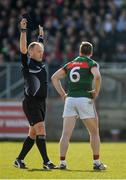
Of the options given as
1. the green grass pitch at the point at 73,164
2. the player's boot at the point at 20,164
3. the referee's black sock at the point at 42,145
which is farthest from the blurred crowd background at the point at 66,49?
the referee's black sock at the point at 42,145

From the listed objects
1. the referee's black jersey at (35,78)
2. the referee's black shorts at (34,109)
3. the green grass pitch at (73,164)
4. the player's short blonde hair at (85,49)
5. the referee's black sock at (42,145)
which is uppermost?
the player's short blonde hair at (85,49)

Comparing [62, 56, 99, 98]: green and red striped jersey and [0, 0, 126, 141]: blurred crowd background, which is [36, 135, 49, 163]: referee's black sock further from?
[0, 0, 126, 141]: blurred crowd background

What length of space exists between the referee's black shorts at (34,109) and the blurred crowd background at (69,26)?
11.8 m

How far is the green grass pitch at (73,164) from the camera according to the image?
40.2 ft

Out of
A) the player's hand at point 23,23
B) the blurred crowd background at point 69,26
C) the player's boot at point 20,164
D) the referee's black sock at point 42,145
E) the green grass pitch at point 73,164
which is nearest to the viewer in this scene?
the green grass pitch at point 73,164

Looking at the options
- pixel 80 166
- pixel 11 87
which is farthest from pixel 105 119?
pixel 80 166

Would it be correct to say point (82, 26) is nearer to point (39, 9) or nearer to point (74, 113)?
point (39, 9)

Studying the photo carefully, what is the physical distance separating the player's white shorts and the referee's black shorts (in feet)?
1.55

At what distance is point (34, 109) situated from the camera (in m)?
13.4

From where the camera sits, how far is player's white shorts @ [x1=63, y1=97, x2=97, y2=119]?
13211 mm

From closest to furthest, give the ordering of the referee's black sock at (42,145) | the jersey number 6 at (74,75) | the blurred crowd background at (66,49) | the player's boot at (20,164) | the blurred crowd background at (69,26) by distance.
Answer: the jersey number 6 at (74,75) → the referee's black sock at (42,145) → the player's boot at (20,164) → the blurred crowd background at (66,49) → the blurred crowd background at (69,26)

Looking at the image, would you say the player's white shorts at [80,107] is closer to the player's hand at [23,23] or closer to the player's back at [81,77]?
the player's back at [81,77]

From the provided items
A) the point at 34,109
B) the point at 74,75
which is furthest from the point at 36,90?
the point at 74,75

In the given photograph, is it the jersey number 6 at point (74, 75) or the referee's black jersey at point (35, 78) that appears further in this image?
the referee's black jersey at point (35, 78)
